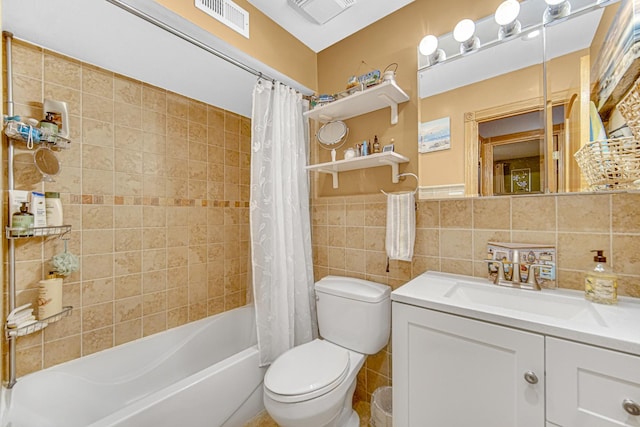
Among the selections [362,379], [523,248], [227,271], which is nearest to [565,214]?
[523,248]

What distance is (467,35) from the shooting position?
1.37 meters

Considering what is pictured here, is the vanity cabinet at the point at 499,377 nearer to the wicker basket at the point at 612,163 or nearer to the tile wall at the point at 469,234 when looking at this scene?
the tile wall at the point at 469,234

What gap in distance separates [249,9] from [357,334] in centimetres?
194

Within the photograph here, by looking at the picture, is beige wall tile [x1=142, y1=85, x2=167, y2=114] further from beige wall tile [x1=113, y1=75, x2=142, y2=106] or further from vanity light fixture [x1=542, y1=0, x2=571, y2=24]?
vanity light fixture [x1=542, y1=0, x2=571, y2=24]

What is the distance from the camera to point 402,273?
1.60m

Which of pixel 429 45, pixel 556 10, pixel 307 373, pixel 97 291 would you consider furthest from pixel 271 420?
pixel 556 10

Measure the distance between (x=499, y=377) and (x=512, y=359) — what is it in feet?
0.27

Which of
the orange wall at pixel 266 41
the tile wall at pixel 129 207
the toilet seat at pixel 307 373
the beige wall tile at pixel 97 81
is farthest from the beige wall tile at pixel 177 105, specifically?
the toilet seat at pixel 307 373

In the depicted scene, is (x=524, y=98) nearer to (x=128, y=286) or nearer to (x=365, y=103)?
(x=365, y=103)

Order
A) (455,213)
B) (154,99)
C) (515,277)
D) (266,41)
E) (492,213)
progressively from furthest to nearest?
(154,99) < (266,41) < (455,213) < (492,213) < (515,277)

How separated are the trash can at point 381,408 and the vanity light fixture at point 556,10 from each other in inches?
79.4

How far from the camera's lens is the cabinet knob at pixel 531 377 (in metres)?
0.85

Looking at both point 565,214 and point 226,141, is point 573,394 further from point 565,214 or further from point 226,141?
point 226,141

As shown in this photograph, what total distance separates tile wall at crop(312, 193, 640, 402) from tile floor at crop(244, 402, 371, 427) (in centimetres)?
5
